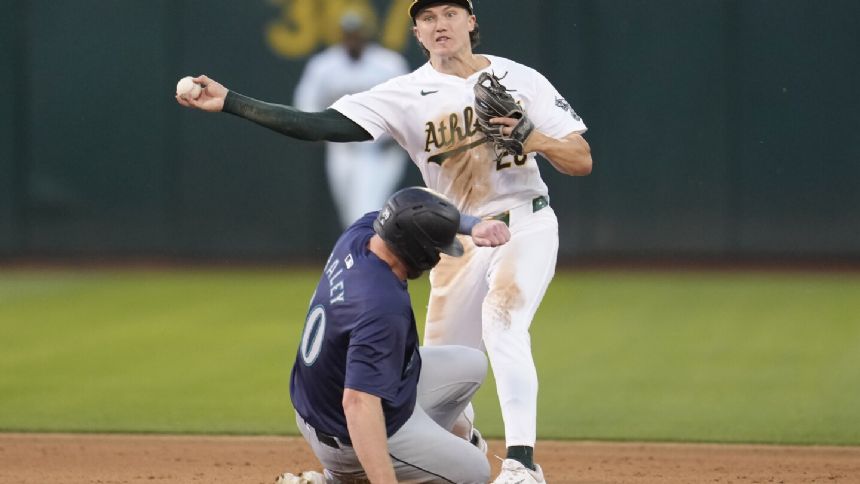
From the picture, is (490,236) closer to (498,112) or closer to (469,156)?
(498,112)

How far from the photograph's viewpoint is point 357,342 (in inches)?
186

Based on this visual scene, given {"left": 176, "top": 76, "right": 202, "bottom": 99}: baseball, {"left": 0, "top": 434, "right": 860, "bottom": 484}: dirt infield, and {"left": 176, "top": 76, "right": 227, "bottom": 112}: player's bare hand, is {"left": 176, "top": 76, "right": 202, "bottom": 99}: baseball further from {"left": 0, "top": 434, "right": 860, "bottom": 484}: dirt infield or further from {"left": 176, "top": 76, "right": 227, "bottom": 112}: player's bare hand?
{"left": 0, "top": 434, "right": 860, "bottom": 484}: dirt infield

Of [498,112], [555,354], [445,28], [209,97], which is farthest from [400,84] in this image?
[555,354]

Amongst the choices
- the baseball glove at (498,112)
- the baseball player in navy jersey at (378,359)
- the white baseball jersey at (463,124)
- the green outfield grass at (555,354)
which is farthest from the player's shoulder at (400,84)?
the green outfield grass at (555,354)

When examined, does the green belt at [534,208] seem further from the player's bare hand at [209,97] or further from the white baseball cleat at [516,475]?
the player's bare hand at [209,97]

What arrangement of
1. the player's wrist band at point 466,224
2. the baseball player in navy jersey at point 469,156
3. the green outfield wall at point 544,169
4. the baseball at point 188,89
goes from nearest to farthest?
the player's wrist band at point 466,224
the baseball at point 188,89
the baseball player in navy jersey at point 469,156
the green outfield wall at point 544,169

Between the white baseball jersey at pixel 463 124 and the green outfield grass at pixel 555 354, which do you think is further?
the green outfield grass at pixel 555 354

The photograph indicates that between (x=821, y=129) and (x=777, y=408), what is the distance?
6.96m

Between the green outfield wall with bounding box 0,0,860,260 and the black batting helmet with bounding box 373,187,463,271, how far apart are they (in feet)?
31.2

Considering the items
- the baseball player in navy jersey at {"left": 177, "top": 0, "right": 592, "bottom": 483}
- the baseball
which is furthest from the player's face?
the baseball

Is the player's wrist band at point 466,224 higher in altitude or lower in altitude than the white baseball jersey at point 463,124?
lower

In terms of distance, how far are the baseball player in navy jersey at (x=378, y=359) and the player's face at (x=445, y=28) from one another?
92 centimetres

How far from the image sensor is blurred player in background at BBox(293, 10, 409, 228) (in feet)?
44.8

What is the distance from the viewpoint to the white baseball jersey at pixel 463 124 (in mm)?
5812
